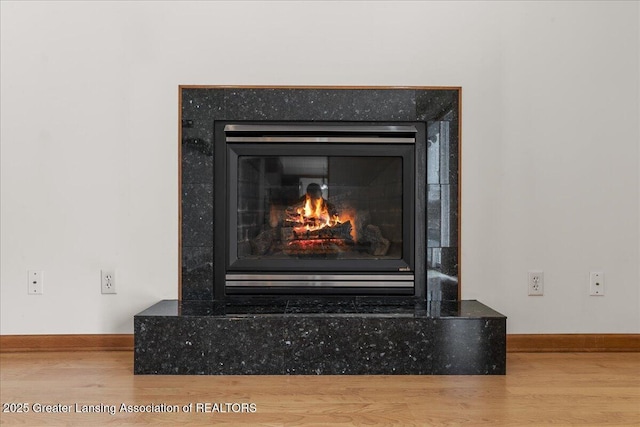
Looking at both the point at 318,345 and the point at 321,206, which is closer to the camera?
the point at 318,345

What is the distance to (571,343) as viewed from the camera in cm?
271

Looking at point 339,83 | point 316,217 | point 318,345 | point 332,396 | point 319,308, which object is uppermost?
point 339,83

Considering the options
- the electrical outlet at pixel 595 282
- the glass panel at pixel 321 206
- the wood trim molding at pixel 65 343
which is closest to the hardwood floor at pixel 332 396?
the wood trim molding at pixel 65 343

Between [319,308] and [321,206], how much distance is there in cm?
52

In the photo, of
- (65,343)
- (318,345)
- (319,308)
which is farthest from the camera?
(65,343)

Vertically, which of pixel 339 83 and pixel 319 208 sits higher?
→ pixel 339 83

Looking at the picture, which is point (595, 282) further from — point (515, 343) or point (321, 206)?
point (321, 206)

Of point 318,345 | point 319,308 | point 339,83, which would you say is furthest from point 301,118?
point 318,345

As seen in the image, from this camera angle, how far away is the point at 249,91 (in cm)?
270

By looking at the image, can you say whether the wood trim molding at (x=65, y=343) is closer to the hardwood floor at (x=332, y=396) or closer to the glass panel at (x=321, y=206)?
the hardwood floor at (x=332, y=396)

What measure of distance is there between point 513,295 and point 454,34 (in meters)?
1.26

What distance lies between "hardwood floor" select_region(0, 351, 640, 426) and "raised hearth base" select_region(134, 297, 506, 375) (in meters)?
0.05

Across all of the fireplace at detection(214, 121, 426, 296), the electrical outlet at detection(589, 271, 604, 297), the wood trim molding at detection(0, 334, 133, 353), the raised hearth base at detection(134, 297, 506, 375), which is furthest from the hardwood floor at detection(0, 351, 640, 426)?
the fireplace at detection(214, 121, 426, 296)

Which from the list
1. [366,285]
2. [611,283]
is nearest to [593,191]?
[611,283]
